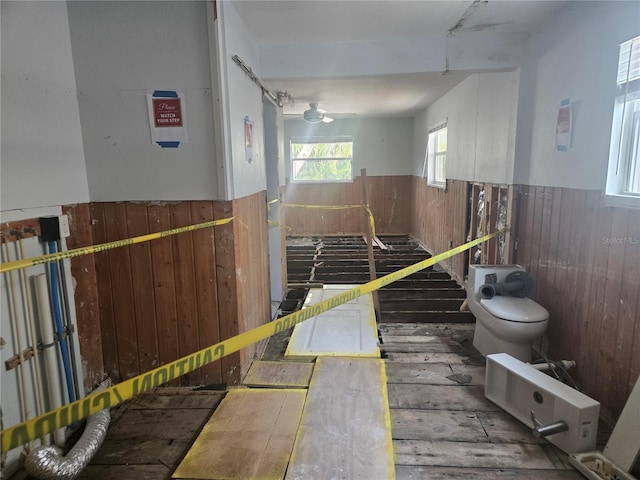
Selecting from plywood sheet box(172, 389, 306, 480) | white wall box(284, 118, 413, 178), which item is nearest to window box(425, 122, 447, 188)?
white wall box(284, 118, 413, 178)

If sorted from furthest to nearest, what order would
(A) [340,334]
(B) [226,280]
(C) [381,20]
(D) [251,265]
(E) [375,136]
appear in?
(E) [375,136], (A) [340,334], (D) [251,265], (C) [381,20], (B) [226,280]

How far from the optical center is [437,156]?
5922 millimetres

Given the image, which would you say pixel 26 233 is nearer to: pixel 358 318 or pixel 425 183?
pixel 358 318

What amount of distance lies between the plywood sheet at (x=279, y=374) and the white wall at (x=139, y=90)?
3.92 ft

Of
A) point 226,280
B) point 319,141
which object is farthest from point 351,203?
point 226,280

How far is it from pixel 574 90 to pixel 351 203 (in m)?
5.63

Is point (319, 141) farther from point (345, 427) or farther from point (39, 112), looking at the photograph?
point (345, 427)

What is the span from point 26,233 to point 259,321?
1701 millimetres

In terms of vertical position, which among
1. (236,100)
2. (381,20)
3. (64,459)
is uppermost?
(381,20)

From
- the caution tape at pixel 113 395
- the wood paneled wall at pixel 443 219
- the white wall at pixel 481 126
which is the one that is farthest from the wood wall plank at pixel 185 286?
the wood paneled wall at pixel 443 219

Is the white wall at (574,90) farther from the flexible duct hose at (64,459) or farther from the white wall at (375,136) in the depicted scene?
the white wall at (375,136)

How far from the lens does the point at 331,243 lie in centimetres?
705

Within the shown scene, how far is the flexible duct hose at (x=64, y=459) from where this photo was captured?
62.9 inches

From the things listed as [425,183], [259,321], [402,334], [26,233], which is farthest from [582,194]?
[425,183]
